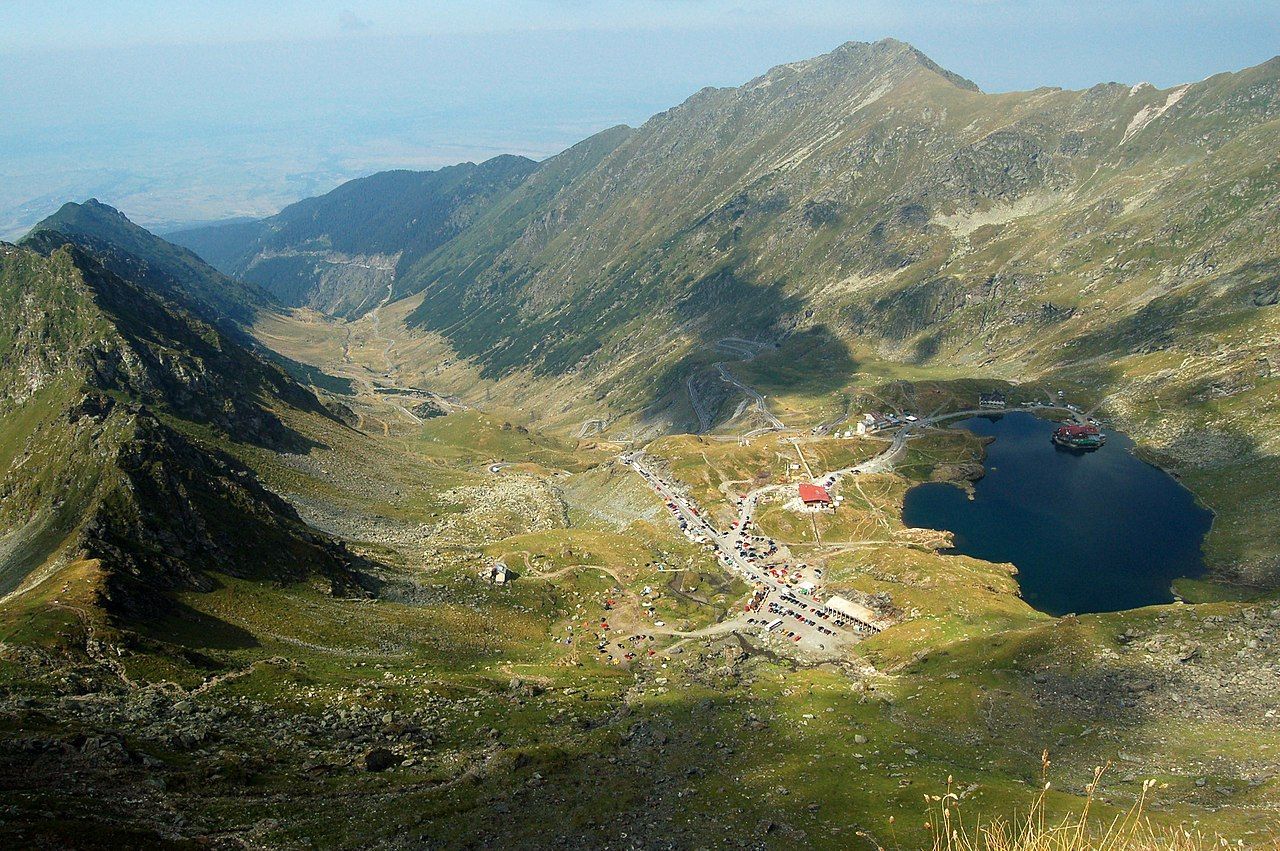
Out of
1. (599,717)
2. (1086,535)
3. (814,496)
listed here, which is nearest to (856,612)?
(814,496)

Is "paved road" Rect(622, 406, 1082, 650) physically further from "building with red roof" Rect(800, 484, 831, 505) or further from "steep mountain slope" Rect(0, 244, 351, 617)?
"steep mountain slope" Rect(0, 244, 351, 617)

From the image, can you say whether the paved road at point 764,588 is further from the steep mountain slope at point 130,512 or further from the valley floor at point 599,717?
the steep mountain slope at point 130,512

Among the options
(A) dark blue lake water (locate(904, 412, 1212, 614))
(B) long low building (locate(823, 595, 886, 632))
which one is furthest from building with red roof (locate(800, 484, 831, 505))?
(B) long low building (locate(823, 595, 886, 632))

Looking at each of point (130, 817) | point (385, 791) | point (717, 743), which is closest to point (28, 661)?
point (130, 817)

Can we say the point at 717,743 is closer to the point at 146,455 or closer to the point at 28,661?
the point at 28,661

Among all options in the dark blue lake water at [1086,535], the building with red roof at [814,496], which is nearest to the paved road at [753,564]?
the building with red roof at [814,496]
